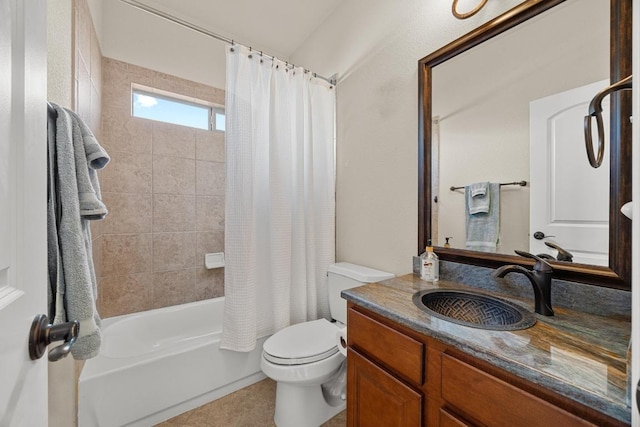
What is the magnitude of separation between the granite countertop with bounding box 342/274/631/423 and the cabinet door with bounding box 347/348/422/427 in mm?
223

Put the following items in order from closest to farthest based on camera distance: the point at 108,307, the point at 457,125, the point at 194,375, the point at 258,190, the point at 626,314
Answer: the point at 626,314
the point at 457,125
the point at 194,375
the point at 258,190
the point at 108,307

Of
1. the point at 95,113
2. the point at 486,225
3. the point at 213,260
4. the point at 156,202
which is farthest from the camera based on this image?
the point at 213,260

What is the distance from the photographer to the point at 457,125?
4.11ft

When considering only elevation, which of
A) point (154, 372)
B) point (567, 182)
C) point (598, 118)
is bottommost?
point (154, 372)

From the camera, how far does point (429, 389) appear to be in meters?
0.76

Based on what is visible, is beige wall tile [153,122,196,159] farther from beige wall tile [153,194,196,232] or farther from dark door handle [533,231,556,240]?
dark door handle [533,231,556,240]

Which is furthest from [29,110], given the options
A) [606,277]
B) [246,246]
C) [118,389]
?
[606,277]

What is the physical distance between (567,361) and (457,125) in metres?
1.03

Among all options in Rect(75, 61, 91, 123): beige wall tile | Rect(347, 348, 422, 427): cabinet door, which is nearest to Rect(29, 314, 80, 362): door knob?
Rect(347, 348, 422, 427): cabinet door

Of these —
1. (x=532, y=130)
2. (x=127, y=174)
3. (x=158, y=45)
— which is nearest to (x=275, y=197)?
(x=127, y=174)

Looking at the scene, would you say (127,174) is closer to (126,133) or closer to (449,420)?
(126,133)

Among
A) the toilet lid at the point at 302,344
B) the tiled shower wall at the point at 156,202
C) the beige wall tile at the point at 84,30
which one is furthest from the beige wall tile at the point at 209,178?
the toilet lid at the point at 302,344

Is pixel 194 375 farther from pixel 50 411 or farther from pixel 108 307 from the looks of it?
pixel 108 307

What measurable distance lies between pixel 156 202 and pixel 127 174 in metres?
0.28
